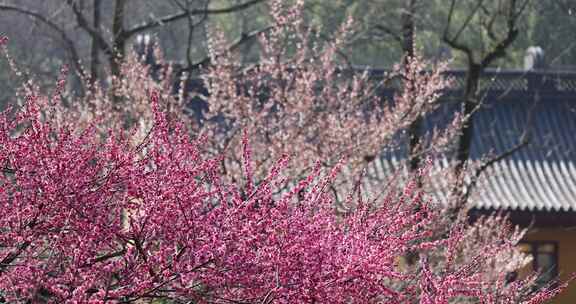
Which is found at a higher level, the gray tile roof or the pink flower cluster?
the pink flower cluster

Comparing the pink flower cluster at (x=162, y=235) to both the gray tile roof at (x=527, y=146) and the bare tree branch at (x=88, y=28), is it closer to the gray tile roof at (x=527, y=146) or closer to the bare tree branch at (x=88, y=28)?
the bare tree branch at (x=88, y=28)

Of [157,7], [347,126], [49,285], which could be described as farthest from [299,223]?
[157,7]

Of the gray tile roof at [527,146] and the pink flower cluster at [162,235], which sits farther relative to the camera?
the gray tile roof at [527,146]

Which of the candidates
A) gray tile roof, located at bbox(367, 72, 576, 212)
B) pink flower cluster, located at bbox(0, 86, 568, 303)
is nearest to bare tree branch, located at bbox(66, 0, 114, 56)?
gray tile roof, located at bbox(367, 72, 576, 212)

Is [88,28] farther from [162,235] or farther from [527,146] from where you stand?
[527,146]

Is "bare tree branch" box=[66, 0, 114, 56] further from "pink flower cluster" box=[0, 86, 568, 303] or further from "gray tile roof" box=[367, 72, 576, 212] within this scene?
"pink flower cluster" box=[0, 86, 568, 303]

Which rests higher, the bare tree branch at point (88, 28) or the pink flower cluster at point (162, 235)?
the bare tree branch at point (88, 28)

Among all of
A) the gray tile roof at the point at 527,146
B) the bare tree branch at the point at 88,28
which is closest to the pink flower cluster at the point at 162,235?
the bare tree branch at the point at 88,28

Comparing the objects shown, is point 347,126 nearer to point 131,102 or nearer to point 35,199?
point 131,102

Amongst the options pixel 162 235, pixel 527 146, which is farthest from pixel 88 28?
pixel 527 146

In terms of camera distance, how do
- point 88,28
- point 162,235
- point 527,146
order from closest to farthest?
point 162,235 < point 88,28 < point 527,146

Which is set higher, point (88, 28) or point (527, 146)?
point (88, 28)

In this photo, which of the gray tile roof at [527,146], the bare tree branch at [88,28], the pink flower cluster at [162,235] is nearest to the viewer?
the pink flower cluster at [162,235]

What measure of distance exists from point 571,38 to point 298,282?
78.4 ft
